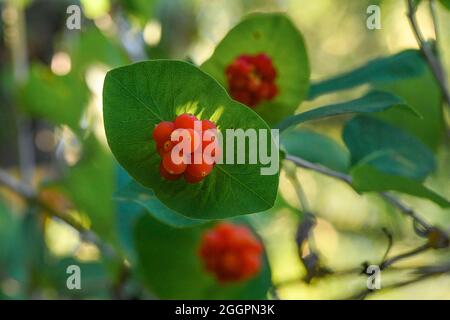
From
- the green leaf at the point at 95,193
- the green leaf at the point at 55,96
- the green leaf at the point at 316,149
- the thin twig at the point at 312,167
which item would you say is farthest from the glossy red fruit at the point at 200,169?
the green leaf at the point at 55,96

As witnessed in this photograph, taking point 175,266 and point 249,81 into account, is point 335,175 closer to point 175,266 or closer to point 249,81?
point 249,81

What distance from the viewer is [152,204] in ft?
2.26

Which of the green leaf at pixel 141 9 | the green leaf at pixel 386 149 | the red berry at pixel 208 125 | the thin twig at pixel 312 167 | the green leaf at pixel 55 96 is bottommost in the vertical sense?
the red berry at pixel 208 125

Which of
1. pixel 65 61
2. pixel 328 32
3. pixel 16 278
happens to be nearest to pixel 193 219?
pixel 16 278

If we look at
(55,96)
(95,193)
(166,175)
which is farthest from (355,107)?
(55,96)

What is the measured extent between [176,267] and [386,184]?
1.07 ft

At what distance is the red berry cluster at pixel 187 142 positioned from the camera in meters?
0.59

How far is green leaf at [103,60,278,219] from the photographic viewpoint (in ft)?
1.92

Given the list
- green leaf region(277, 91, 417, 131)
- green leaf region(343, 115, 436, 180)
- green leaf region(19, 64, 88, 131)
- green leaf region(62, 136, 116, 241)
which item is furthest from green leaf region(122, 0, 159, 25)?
green leaf region(277, 91, 417, 131)

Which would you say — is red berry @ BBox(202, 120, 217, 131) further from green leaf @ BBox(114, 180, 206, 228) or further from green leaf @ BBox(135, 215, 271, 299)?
green leaf @ BBox(135, 215, 271, 299)

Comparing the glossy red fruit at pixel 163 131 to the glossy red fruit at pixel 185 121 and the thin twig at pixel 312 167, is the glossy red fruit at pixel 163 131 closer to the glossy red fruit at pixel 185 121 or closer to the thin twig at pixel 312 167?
the glossy red fruit at pixel 185 121

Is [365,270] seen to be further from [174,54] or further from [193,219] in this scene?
[174,54]

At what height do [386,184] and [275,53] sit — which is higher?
[275,53]

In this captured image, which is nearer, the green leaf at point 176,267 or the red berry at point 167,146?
the red berry at point 167,146
